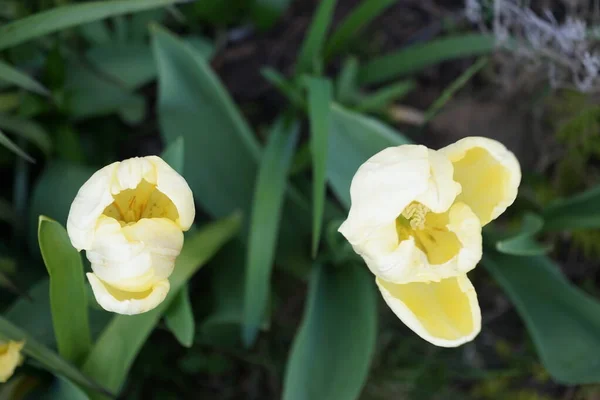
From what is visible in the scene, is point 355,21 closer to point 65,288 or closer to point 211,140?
point 211,140

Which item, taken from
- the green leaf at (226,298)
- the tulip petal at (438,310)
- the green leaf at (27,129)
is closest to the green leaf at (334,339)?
the green leaf at (226,298)

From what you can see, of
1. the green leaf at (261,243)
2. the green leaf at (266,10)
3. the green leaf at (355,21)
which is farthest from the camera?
the green leaf at (266,10)

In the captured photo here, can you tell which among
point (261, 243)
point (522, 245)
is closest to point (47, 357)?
point (261, 243)

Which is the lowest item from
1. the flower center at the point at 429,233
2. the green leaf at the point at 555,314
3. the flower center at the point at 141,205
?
the green leaf at the point at 555,314

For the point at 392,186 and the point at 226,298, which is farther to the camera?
the point at 226,298

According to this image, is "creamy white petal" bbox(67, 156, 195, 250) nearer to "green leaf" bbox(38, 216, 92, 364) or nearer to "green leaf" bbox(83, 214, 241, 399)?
"green leaf" bbox(38, 216, 92, 364)

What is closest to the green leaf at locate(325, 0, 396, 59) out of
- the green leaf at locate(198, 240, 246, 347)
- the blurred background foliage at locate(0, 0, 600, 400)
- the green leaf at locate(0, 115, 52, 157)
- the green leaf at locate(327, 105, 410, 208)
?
the blurred background foliage at locate(0, 0, 600, 400)

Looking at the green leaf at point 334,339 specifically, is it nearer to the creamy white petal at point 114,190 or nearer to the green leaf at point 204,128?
the green leaf at point 204,128

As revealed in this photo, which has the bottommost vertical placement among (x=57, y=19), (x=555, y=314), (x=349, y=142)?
(x=555, y=314)
